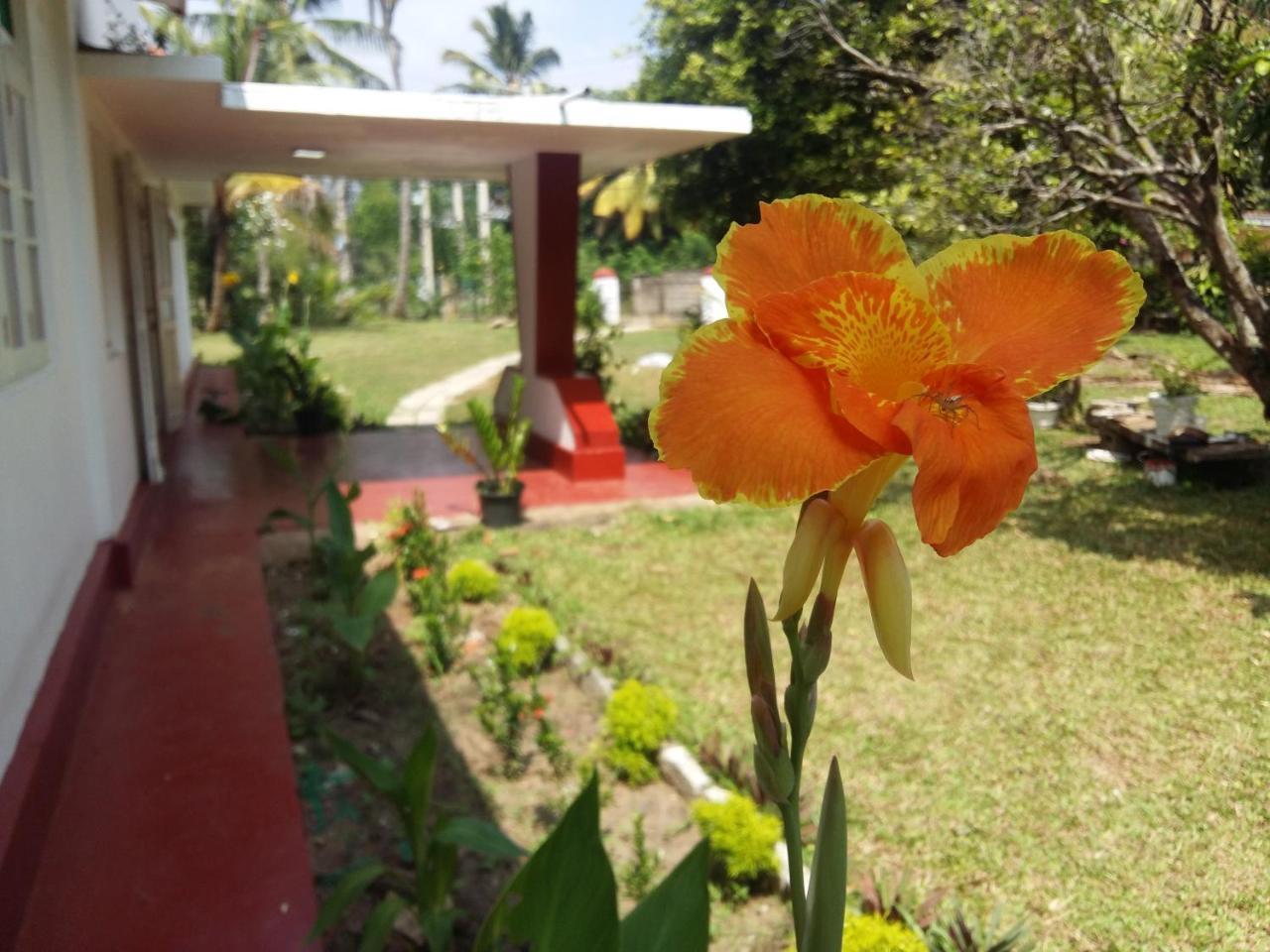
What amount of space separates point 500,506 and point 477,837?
4.22 meters

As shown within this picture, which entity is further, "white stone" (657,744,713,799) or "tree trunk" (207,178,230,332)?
"tree trunk" (207,178,230,332)

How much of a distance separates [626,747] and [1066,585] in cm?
144

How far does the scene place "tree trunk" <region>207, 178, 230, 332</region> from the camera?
21156mm

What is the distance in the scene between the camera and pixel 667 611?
4.81m

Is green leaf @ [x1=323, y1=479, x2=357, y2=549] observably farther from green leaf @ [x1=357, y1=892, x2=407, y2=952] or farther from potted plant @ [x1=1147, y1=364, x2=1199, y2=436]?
potted plant @ [x1=1147, y1=364, x2=1199, y2=436]

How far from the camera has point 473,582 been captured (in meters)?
4.92

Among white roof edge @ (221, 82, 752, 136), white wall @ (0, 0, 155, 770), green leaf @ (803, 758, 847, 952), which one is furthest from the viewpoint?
white roof edge @ (221, 82, 752, 136)

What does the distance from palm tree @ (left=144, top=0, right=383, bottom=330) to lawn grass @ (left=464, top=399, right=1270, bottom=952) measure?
17.3m

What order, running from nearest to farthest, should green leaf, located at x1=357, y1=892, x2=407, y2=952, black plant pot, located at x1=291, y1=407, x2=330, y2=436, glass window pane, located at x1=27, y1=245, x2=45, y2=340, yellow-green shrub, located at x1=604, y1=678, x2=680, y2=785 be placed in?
green leaf, located at x1=357, y1=892, x2=407, y2=952, yellow-green shrub, located at x1=604, y1=678, x2=680, y2=785, glass window pane, located at x1=27, y1=245, x2=45, y2=340, black plant pot, located at x1=291, y1=407, x2=330, y2=436

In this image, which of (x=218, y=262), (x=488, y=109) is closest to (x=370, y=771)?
(x=488, y=109)

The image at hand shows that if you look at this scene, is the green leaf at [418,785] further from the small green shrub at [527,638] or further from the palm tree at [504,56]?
the palm tree at [504,56]

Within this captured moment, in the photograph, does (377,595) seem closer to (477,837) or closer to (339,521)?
(339,521)

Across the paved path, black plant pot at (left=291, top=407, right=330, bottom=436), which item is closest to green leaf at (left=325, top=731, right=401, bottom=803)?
the paved path

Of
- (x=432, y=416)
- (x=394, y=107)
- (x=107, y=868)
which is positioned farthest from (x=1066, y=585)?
(x=432, y=416)
